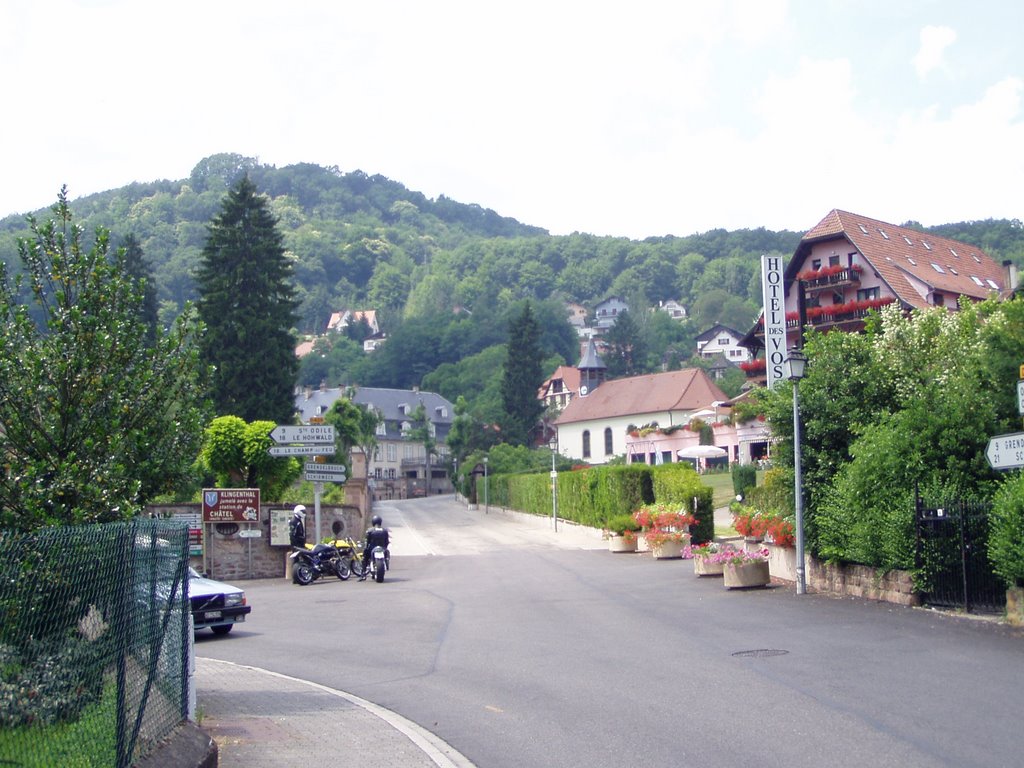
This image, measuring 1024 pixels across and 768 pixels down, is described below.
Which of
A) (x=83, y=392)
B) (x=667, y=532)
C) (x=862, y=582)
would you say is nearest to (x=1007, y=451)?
(x=862, y=582)

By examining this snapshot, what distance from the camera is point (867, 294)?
195 ft

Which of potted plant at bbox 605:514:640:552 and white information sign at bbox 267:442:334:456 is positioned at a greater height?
white information sign at bbox 267:442:334:456

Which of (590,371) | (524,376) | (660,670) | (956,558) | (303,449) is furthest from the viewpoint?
(590,371)

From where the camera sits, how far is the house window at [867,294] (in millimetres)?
58909

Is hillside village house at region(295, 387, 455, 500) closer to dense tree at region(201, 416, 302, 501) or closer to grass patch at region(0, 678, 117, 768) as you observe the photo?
dense tree at region(201, 416, 302, 501)

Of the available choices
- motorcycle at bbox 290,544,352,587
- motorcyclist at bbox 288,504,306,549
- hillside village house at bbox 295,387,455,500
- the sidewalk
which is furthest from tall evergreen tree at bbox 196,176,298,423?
hillside village house at bbox 295,387,455,500

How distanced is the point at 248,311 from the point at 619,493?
22.2 meters

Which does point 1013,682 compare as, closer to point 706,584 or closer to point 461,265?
point 706,584

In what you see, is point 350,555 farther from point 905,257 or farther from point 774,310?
point 905,257

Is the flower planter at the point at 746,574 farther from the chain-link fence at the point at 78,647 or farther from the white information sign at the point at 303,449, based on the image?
the chain-link fence at the point at 78,647

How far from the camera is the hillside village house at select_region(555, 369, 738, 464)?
96.5 meters

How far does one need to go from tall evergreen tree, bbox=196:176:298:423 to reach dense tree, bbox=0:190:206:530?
135 feet

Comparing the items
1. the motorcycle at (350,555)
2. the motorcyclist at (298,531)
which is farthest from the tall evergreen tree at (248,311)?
the motorcycle at (350,555)

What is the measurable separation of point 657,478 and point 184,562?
30.7m
